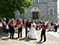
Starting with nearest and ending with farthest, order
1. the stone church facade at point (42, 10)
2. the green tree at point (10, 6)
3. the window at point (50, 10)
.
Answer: the green tree at point (10, 6) < the stone church facade at point (42, 10) < the window at point (50, 10)

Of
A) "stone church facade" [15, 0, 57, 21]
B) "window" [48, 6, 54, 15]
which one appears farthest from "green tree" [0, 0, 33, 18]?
"window" [48, 6, 54, 15]

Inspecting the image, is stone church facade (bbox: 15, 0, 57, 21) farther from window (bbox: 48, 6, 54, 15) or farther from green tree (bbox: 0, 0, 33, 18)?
green tree (bbox: 0, 0, 33, 18)

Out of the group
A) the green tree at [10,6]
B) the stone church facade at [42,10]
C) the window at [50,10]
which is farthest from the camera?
the window at [50,10]

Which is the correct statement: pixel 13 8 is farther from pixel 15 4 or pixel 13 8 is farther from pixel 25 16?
pixel 25 16

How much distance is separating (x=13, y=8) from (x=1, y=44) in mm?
6834

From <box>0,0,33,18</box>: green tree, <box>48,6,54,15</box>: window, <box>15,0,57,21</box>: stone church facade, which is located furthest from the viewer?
<box>48,6,54,15</box>: window

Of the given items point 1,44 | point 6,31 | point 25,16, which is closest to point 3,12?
point 6,31

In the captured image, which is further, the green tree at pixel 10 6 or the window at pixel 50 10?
the window at pixel 50 10

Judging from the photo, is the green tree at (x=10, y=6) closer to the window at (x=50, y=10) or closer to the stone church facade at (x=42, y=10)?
the stone church facade at (x=42, y=10)

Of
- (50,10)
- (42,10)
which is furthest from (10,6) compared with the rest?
(50,10)

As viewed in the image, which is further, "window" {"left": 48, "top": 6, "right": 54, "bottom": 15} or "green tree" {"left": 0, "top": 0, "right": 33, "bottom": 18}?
"window" {"left": 48, "top": 6, "right": 54, "bottom": 15}

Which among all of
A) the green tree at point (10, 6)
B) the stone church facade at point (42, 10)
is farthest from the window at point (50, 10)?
the green tree at point (10, 6)

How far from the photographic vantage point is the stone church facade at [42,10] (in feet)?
83.5

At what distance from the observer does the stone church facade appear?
83.5 ft
